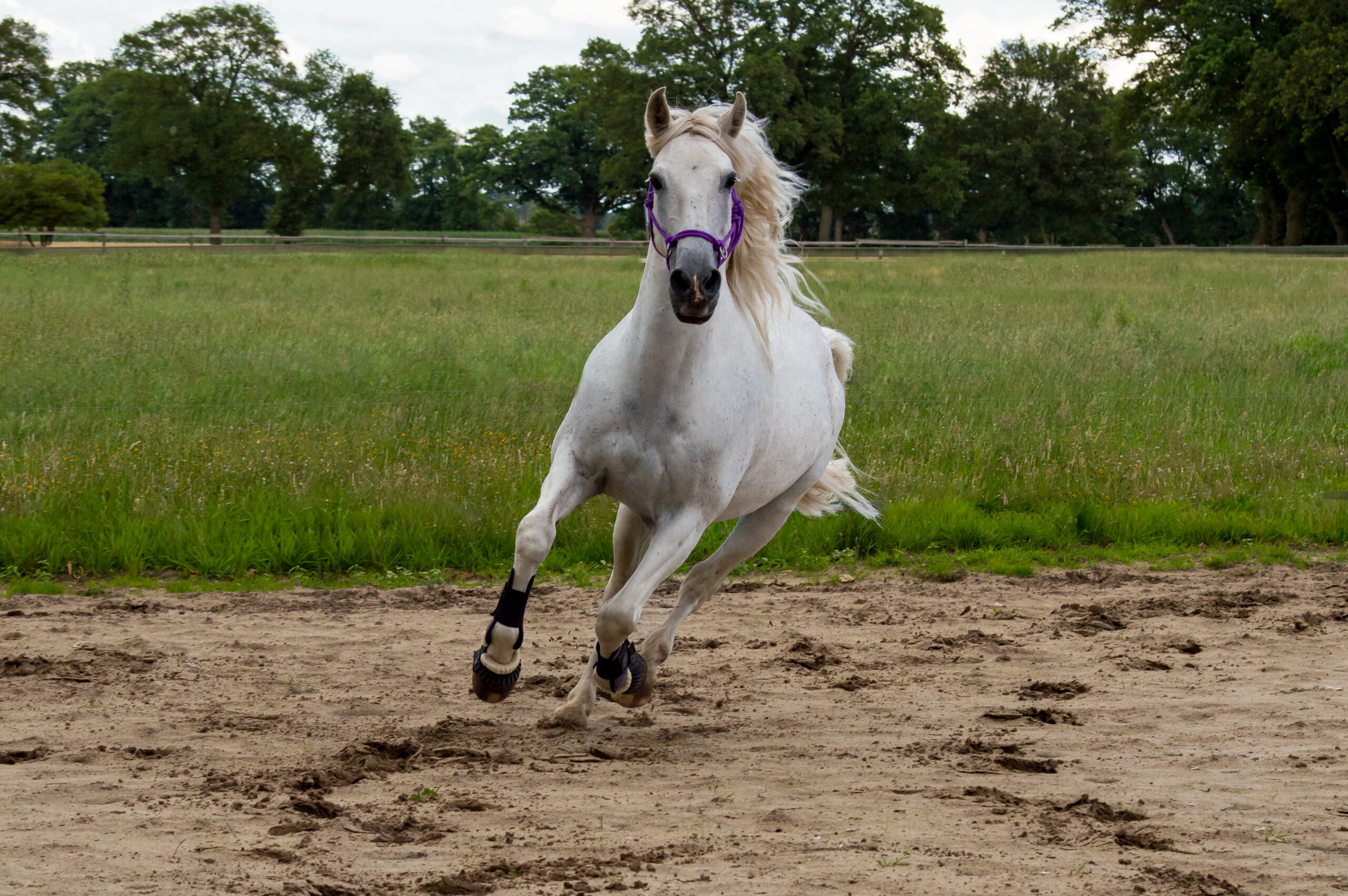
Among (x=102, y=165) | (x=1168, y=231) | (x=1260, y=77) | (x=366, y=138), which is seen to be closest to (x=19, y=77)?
(x=366, y=138)

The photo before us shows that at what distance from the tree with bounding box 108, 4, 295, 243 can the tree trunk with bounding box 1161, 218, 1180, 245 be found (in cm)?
5245

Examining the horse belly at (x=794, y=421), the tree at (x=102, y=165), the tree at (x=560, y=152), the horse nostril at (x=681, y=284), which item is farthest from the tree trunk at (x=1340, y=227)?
the tree at (x=102, y=165)

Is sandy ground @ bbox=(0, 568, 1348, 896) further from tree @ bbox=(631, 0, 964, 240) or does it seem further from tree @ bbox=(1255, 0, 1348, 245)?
tree @ bbox=(631, 0, 964, 240)

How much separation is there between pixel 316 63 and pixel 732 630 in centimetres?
5780

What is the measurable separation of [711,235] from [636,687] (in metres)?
1.69

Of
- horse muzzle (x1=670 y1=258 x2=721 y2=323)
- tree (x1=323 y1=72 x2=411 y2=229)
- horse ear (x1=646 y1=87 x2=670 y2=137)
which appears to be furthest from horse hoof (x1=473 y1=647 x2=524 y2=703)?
tree (x1=323 y1=72 x2=411 y2=229)

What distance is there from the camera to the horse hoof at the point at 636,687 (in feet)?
13.8

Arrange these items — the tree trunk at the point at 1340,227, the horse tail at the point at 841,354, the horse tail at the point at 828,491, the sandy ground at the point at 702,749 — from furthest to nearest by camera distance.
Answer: the tree trunk at the point at 1340,227 < the horse tail at the point at 841,354 < the horse tail at the point at 828,491 < the sandy ground at the point at 702,749

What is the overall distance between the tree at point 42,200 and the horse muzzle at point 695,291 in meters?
46.6

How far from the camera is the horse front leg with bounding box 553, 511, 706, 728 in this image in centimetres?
391

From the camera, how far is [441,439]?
8.68 m

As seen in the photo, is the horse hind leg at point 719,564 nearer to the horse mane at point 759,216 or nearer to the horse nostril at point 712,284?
the horse mane at point 759,216

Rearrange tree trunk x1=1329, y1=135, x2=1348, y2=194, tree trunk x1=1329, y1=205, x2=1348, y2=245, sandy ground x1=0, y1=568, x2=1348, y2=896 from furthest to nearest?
tree trunk x1=1329, y1=205, x2=1348, y2=245
tree trunk x1=1329, y1=135, x2=1348, y2=194
sandy ground x1=0, y1=568, x2=1348, y2=896

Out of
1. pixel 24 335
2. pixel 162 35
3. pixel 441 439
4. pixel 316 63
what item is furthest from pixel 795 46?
pixel 441 439
